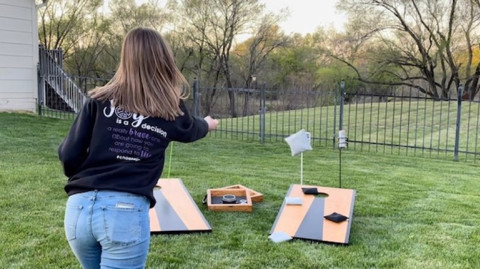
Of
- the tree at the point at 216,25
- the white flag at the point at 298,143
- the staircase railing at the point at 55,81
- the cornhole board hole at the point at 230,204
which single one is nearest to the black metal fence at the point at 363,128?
the staircase railing at the point at 55,81

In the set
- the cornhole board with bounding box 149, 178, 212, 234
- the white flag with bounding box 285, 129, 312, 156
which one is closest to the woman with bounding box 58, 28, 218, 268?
the cornhole board with bounding box 149, 178, 212, 234

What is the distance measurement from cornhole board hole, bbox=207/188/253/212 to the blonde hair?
2.90m

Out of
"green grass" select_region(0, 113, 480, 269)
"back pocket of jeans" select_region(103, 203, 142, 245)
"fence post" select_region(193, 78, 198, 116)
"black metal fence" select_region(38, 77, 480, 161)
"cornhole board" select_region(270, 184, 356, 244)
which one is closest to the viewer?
"back pocket of jeans" select_region(103, 203, 142, 245)

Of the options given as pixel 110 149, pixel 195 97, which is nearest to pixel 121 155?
pixel 110 149

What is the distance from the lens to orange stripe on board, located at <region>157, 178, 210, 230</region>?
162 inches

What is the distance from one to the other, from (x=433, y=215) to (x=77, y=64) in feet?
98.9

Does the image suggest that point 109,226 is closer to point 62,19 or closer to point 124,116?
point 124,116

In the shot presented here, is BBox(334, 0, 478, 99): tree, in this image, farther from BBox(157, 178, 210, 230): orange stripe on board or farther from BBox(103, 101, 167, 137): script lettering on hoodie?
BBox(103, 101, 167, 137): script lettering on hoodie

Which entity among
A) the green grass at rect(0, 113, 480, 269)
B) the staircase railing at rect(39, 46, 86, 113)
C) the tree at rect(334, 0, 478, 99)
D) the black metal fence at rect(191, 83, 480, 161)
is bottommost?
the green grass at rect(0, 113, 480, 269)

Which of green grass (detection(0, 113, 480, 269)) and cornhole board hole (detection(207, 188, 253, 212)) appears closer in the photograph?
green grass (detection(0, 113, 480, 269))

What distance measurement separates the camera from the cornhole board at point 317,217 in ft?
12.8

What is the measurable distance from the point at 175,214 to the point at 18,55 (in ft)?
35.5

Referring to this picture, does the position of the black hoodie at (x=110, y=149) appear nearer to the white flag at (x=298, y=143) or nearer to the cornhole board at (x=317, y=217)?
the cornhole board at (x=317, y=217)

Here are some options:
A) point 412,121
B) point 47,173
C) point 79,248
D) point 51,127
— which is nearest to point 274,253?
point 79,248
